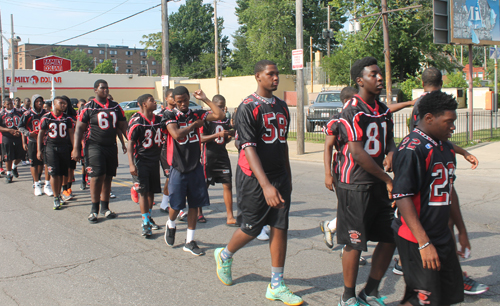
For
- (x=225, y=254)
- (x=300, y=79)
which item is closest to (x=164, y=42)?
(x=300, y=79)

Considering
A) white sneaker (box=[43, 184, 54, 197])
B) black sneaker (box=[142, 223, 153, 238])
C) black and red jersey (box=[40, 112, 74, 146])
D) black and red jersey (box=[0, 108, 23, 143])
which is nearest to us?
black sneaker (box=[142, 223, 153, 238])

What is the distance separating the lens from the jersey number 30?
2.78 m

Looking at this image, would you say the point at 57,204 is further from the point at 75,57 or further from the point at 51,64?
the point at 75,57

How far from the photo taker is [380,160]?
3703 mm

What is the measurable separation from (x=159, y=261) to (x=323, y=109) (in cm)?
1527

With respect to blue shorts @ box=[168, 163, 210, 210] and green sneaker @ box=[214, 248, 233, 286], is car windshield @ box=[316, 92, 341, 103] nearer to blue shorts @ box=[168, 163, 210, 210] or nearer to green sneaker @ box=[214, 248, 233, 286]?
blue shorts @ box=[168, 163, 210, 210]

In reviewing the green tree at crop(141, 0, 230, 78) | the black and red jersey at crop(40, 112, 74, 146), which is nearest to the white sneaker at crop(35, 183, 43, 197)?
the black and red jersey at crop(40, 112, 74, 146)

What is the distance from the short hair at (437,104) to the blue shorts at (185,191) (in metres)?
3.11

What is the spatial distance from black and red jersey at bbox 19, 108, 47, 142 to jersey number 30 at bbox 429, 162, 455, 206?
9.23 m

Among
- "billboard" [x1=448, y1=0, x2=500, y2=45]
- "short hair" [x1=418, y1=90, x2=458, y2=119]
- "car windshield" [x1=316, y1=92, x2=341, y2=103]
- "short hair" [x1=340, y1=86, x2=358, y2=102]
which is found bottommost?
"short hair" [x1=418, y1=90, x2=458, y2=119]

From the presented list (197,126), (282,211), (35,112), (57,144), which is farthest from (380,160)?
(35,112)

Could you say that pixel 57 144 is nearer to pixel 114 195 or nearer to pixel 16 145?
pixel 114 195

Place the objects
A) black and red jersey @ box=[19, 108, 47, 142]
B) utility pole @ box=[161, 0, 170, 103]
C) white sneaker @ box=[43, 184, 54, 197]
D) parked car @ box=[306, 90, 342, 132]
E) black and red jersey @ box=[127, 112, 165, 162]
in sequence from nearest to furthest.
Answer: black and red jersey @ box=[127, 112, 165, 162] < white sneaker @ box=[43, 184, 54, 197] < black and red jersey @ box=[19, 108, 47, 142] < utility pole @ box=[161, 0, 170, 103] < parked car @ box=[306, 90, 342, 132]

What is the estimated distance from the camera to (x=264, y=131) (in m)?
3.87
